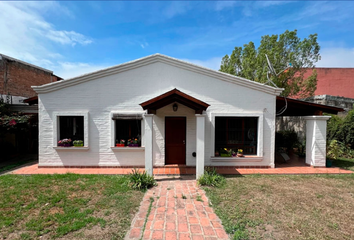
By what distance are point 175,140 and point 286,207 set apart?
4.45 m

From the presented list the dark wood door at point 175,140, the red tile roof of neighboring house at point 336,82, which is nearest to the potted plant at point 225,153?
the dark wood door at point 175,140

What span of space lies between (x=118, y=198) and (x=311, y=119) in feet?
26.8

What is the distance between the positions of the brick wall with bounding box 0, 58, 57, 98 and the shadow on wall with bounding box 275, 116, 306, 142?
1962 cm

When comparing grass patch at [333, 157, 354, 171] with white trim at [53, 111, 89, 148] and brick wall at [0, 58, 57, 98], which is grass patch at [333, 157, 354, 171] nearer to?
white trim at [53, 111, 89, 148]

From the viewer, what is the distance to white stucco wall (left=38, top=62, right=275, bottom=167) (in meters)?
7.19

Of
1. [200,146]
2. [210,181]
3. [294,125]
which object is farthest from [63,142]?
[294,125]

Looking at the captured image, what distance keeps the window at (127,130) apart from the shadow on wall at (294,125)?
10307 millimetres

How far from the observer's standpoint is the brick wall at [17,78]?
39.5 feet

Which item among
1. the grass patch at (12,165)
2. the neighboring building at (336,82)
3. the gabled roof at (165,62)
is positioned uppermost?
the neighboring building at (336,82)

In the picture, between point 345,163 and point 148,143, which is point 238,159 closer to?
point 148,143

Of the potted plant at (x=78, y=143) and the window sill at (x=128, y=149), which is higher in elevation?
the potted plant at (x=78, y=143)

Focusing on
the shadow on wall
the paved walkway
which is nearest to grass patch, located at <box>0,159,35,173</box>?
the paved walkway

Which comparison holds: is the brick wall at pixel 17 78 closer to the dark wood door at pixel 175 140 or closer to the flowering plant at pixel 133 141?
the flowering plant at pixel 133 141

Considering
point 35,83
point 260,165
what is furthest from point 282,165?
point 35,83
